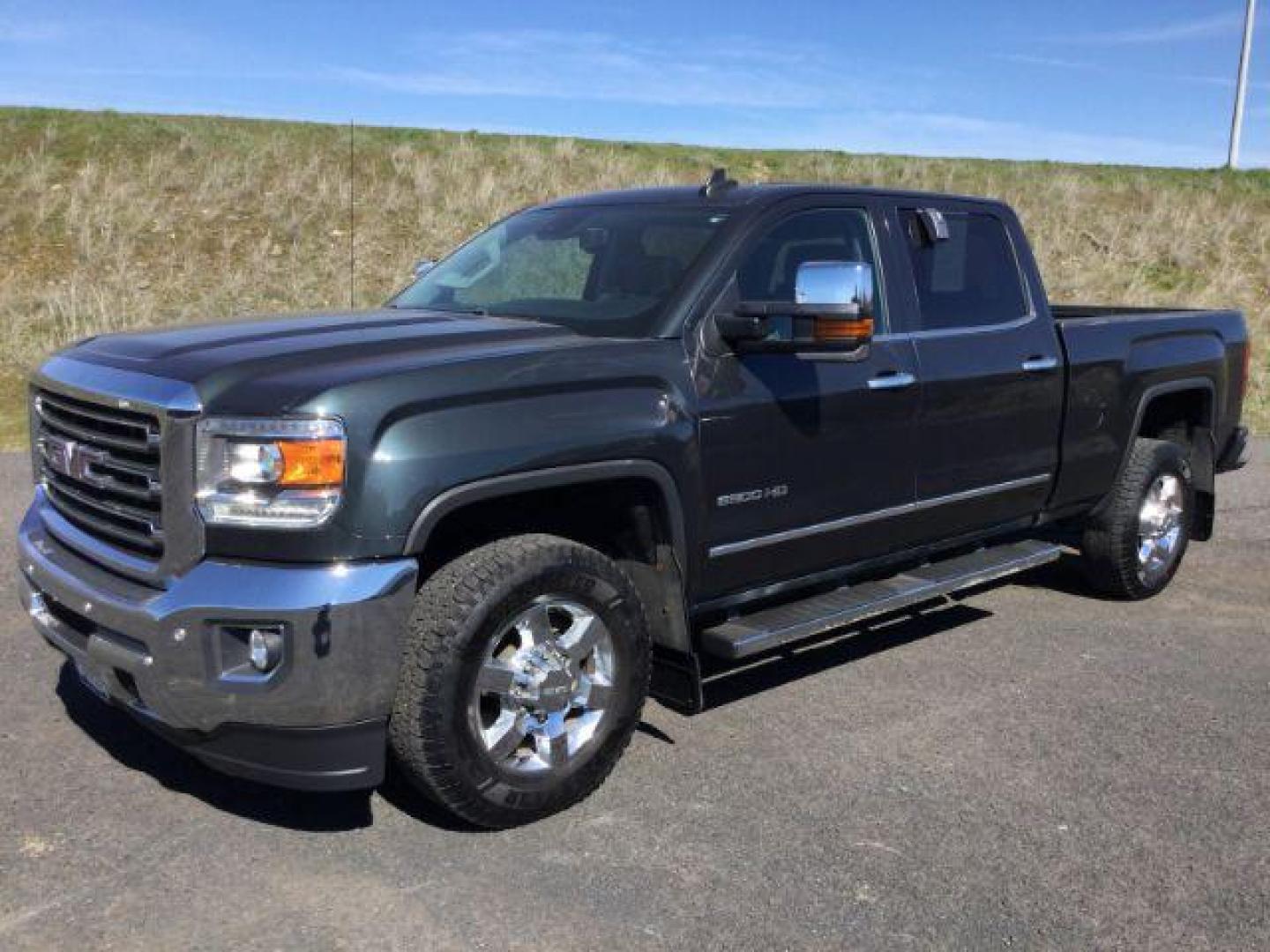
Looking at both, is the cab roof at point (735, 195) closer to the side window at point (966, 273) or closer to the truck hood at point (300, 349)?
the side window at point (966, 273)

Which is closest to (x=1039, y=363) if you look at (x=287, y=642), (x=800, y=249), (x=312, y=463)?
(x=800, y=249)

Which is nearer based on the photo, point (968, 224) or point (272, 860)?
point (272, 860)

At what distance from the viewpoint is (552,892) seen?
328cm

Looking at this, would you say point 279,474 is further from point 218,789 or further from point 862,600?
point 862,600

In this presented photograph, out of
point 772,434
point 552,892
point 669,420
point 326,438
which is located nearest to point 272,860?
point 552,892

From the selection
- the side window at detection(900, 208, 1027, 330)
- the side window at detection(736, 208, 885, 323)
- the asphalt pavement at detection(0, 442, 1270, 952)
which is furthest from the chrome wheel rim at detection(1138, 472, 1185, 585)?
the side window at detection(736, 208, 885, 323)

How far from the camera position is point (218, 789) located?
389 centimetres

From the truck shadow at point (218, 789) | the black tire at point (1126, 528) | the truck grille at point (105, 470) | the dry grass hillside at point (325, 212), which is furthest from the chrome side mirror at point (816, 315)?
the dry grass hillside at point (325, 212)

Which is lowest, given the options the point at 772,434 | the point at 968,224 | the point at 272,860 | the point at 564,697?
the point at 272,860

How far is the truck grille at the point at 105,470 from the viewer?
3355mm

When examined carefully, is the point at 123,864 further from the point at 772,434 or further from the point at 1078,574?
the point at 1078,574

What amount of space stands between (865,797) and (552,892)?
1.15 m

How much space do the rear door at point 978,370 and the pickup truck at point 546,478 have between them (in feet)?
0.05

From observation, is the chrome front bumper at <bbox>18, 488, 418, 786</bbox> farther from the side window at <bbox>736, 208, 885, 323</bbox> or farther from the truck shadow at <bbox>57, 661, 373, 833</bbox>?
the side window at <bbox>736, 208, 885, 323</bbox>
